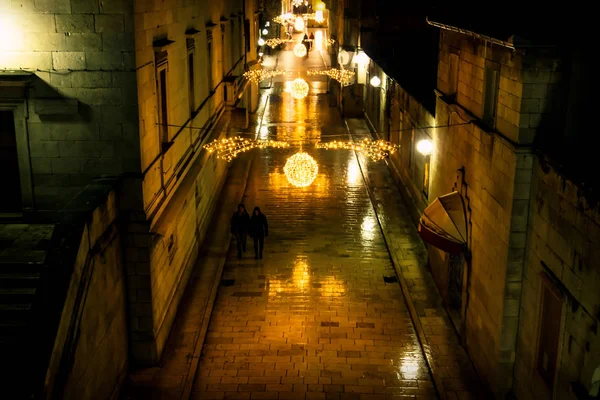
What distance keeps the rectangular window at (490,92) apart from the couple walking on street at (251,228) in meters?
8.75

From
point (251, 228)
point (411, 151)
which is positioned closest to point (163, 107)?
point (251, 228)

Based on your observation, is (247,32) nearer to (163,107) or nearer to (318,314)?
(163,107)

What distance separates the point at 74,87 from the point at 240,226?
8715mm

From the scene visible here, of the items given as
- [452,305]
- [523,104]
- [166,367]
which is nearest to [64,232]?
[166,367]

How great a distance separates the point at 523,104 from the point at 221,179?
701 inches

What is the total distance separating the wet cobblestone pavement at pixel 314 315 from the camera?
46.1 ft

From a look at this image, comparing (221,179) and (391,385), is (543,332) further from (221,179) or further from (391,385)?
(221,179)

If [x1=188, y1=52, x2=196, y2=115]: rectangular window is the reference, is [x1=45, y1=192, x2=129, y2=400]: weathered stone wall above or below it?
below

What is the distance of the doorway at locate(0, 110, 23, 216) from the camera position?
13.4m

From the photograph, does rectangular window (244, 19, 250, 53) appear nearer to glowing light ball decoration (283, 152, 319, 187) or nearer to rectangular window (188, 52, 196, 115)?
rectangular window (188, 52, 196, 115)

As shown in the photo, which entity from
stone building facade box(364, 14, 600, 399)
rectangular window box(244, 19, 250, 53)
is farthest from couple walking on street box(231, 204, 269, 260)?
rectangular window box(244, 19, 250, 53)

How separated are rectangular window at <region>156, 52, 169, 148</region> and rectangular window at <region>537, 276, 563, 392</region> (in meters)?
9.35

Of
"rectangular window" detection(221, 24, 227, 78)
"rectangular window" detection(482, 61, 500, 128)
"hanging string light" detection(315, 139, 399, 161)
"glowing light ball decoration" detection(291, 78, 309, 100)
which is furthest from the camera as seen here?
"glowing light ball decoration" detection(291, 78, 309, 100)

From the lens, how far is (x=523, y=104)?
11.7 metres
